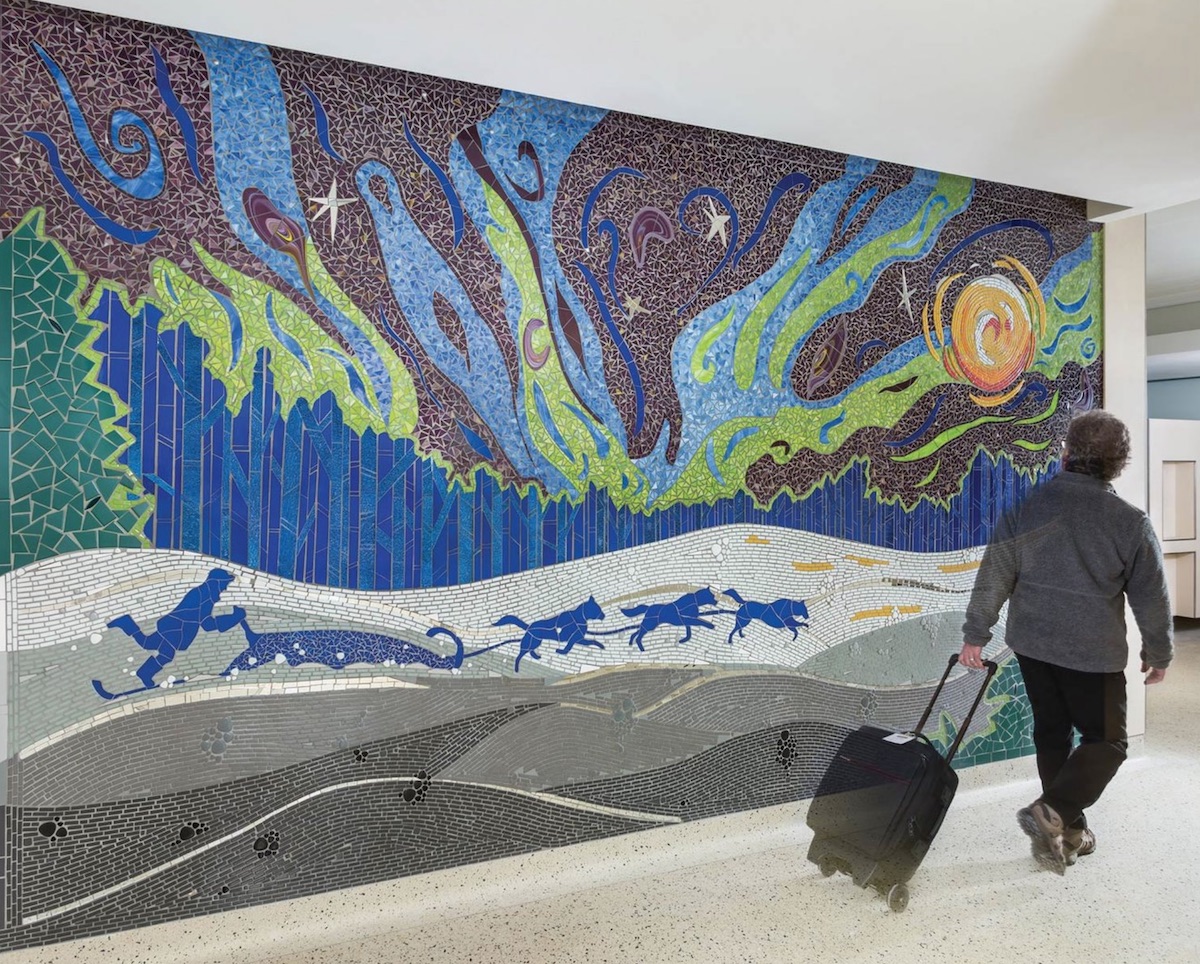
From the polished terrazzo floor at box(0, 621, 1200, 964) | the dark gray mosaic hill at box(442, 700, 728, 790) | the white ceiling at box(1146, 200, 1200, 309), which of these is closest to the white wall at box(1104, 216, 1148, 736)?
the white ceiling at box(1146, 200, 1200, 309)

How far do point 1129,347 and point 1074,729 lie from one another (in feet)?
5.92

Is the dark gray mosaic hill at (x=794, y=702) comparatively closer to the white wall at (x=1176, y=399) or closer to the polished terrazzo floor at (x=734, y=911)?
the polished terrazzo floor at (x=734, y=911)

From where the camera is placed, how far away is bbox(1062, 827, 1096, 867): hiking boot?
8.73 ft

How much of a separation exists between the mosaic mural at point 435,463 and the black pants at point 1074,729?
0.82 ft

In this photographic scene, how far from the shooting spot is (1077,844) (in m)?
2.69

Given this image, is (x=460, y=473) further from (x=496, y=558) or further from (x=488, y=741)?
(x=488, y=741)

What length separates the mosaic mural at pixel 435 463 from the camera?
200 centimetres

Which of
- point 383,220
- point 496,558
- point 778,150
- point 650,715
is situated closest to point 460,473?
Result: point 496,558

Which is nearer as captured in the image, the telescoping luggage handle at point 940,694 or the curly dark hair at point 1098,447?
the curly dark hair at point 1098,447

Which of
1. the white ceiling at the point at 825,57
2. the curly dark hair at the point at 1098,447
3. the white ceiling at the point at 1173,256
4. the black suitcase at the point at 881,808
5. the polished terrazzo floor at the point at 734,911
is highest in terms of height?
the white ceiling at the point at 1173,256

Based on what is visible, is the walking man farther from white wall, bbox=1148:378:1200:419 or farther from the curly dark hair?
white wall, bbox=1148:378:1200:419

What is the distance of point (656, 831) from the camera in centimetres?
266

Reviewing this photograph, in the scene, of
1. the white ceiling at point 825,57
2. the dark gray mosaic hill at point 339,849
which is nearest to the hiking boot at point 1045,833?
the dark gray mosaic hill at point 339,849

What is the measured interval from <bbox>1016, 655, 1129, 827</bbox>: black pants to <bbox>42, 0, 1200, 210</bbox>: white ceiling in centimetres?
178
